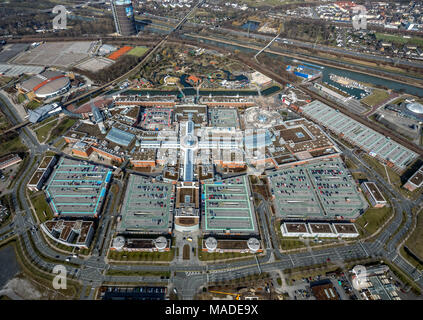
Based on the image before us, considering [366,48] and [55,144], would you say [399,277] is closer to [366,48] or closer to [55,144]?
[55,144]

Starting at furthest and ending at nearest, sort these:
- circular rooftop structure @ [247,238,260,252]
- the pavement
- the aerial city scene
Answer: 1. circular rooftop structure @ [247,238,260,252]
2. the aerial city scene
3. the pavement

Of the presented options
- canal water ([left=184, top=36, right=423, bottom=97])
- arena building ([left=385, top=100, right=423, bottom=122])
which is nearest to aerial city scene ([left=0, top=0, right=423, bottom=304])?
arena building ([left=385, top=100, right=423, bottom=122])

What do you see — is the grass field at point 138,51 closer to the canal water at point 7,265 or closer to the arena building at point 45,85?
the arena building at point 45,85

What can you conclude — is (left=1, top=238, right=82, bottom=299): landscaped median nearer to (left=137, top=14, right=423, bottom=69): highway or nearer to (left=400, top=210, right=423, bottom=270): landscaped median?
(left=400, top=210, right=423, bottom=270): landscaped median

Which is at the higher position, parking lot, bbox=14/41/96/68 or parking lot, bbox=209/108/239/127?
parking lot, bbox=14/41/96/68

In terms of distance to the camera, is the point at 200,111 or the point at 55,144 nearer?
the point at 55,144

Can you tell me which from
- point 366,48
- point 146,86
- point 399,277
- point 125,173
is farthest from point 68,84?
point 366,48

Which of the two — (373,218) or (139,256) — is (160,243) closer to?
(139,256)
